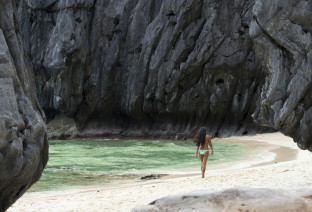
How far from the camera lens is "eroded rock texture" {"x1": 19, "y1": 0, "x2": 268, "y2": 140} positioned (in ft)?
111

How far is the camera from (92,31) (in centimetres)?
3875

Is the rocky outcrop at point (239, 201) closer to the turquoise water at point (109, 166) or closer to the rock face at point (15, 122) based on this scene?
the rock face at point (15, 122)

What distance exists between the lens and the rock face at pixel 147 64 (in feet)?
111

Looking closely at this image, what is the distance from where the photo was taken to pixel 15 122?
4.80m

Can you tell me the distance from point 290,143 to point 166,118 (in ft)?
45.9

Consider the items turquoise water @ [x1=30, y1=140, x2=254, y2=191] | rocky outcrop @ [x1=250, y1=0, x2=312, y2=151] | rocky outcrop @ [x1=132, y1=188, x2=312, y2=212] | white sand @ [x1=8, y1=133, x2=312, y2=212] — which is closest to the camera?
rocky outcrop @ [x1=132, y1=188, x2=312, y2=212]

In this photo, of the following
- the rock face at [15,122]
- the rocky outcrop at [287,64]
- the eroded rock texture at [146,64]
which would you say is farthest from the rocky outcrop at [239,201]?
the eroded rock texture at [146,64]

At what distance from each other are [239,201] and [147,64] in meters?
32.3

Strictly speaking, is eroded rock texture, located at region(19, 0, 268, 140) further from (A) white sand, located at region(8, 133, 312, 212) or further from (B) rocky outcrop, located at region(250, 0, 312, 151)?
(B) rocky outcrop, located at region(250, 0, 312, 151)

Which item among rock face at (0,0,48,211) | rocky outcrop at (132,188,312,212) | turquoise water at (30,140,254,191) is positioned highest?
rock face at (0,0,48,211)

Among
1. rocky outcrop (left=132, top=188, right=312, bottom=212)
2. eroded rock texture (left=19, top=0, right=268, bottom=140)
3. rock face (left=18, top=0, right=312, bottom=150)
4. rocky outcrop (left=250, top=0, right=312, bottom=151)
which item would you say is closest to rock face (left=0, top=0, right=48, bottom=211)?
rocky outcrop (left=132, top=188, right=312, bottom=212)

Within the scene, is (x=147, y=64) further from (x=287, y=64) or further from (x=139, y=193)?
(x=139, y=193)

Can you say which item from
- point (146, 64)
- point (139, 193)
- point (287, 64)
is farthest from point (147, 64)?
point (139, 193)

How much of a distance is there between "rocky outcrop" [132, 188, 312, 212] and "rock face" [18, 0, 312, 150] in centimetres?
2802
